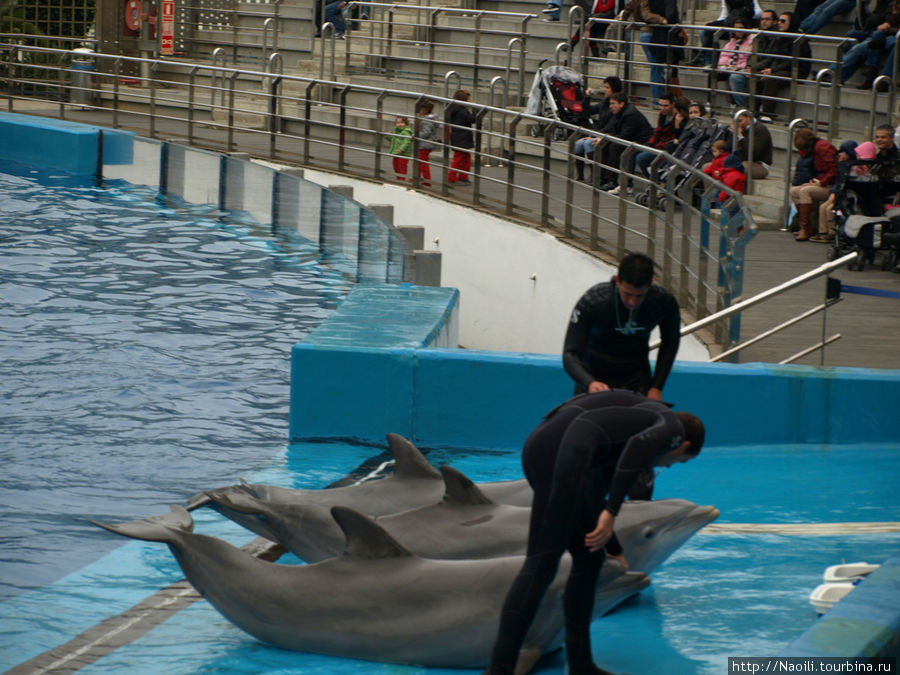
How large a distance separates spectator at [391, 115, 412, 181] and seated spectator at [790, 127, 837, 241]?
18.5 ft

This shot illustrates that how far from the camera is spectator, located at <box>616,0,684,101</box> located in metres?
20.6

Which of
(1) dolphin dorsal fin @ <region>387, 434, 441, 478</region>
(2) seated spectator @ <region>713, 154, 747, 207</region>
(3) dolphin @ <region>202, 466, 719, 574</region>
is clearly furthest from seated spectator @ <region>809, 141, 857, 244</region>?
(3) dolphin @ <region>202, 466, 719, 574</region>

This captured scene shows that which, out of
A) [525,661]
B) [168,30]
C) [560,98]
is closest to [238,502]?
[525,661]

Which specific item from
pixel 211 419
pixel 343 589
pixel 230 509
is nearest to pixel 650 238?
pixel 211 419

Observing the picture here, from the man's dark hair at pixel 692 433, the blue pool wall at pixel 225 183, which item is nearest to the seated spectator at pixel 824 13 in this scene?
the blue pool wall at pixel 225 183

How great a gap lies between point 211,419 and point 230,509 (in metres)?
3.86

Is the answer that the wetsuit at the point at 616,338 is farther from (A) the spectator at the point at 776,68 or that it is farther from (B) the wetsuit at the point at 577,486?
(A) the spectator at the point at 776,68

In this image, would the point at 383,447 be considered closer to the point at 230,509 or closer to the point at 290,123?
the point at 230,509

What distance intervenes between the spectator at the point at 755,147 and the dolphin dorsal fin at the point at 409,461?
11.1 metres

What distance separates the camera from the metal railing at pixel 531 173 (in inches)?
423

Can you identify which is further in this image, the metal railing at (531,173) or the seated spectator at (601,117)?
the seated spectator at (601,117)

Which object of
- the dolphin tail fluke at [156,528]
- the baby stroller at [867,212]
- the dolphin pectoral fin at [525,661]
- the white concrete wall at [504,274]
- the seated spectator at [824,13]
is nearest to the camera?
the dolphin pectoral fin at [525,661]

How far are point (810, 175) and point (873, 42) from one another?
3.31 meters

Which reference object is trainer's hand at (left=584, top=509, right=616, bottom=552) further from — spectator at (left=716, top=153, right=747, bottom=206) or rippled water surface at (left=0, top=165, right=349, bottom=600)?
spectator at (left=716, top=153, right=747, bottom=206)
